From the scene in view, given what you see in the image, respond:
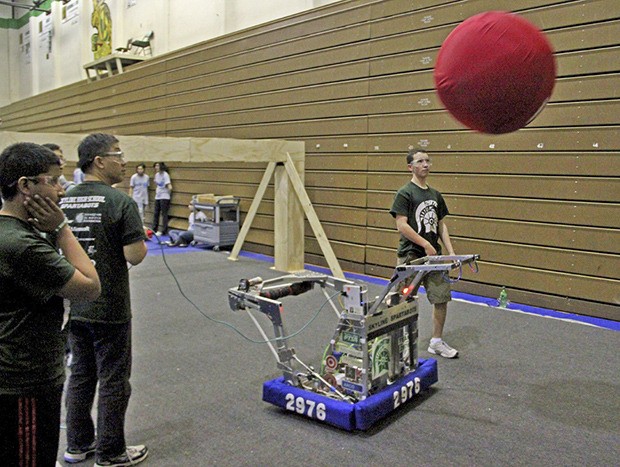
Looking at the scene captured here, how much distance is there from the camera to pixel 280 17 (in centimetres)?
813

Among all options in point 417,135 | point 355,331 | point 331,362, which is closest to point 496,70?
point 355,331

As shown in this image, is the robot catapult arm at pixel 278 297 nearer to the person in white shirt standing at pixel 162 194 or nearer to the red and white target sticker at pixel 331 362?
the red and white target sticker at pixel 331 362

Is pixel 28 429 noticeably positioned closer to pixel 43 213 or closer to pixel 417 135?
pixel 43 213

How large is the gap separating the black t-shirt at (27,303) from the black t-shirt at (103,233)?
27.8 inches

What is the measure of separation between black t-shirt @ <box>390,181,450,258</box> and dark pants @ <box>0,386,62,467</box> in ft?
8.71

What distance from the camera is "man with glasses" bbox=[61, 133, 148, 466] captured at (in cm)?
232

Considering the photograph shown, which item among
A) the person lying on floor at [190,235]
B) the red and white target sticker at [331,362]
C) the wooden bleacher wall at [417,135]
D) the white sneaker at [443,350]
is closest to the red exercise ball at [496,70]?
the red and white target sticker at [331,362]

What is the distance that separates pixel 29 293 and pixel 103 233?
2.68ft

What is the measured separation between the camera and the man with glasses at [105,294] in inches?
91.5

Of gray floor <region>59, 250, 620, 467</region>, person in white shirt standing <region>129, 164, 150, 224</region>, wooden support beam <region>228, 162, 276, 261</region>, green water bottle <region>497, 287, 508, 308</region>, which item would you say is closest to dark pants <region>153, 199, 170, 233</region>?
person in white shirt standing <region>129, 164, 150, 224</region>

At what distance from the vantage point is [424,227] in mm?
3824

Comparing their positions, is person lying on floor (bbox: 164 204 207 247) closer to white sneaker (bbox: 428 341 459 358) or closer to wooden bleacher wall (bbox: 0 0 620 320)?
wooden bleacher wall (bbox: 0 0 620 320)

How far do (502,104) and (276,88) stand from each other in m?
5.97

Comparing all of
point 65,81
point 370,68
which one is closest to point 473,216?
point 370,68
